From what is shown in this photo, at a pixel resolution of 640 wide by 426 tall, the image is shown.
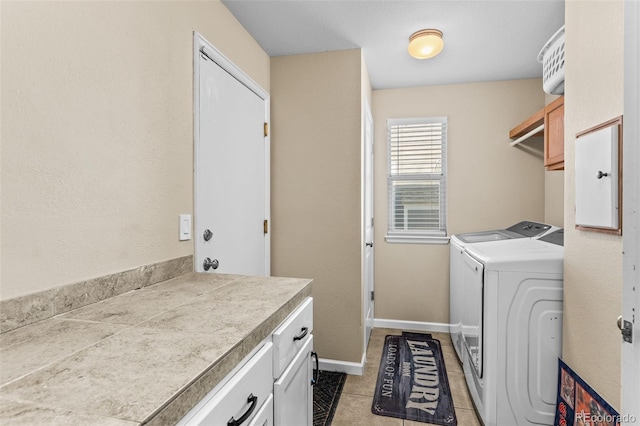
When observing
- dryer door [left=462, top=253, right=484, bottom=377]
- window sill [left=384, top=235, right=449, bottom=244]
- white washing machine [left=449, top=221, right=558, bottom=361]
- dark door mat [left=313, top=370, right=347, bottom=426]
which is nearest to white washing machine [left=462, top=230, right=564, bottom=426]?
dryer door [left=462, top=253, right=484, bottom=377]

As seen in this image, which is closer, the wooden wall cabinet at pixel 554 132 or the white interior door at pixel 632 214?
the white interior door at pixel 632 214

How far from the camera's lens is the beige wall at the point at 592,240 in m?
1.27

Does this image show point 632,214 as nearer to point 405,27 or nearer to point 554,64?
point 554,64

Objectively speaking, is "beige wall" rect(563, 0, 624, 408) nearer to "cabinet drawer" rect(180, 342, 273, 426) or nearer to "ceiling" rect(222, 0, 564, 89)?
"ceiling" rect(222, 0, 564, 89)

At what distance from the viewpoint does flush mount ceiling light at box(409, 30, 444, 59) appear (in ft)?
7.20

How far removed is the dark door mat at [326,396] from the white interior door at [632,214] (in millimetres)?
1521

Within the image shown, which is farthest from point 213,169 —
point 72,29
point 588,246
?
point 588,246

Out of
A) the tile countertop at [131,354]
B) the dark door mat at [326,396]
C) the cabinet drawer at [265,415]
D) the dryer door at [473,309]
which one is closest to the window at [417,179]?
the dryer door at [473,309]

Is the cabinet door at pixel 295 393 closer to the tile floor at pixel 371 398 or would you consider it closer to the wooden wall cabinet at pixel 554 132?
the tile floor at pixel 371 398

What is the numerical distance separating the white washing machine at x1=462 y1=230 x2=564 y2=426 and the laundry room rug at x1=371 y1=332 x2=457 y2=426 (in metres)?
0.32

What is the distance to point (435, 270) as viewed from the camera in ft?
10.8

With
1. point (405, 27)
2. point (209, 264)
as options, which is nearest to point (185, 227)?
point (209, 264)

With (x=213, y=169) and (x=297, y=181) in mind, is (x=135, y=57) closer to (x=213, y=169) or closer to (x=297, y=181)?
(x=213, y=169)

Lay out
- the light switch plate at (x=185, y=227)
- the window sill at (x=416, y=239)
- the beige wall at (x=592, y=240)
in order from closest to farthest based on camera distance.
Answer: the beige wall at (x=592, y=240), the light switch plate at (x=185, y=227), the window sill at (x=416, y=239)
